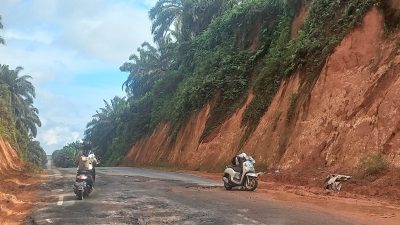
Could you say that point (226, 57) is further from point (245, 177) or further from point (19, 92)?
point (19, 92)

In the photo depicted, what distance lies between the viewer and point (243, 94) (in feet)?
99.0

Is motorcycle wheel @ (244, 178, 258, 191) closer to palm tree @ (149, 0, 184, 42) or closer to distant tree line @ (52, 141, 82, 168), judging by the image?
palm tree @ (149, 0, 184, 42)

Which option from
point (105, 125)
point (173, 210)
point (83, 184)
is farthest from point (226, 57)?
point (105, 125)

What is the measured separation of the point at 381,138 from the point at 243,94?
1608 cm

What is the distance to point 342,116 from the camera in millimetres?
17578

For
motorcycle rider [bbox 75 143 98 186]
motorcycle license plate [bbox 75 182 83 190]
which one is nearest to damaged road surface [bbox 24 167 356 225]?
motorcycle license plate [bbox 75 182 83 190]

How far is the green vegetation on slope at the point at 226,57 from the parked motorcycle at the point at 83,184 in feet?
36.0

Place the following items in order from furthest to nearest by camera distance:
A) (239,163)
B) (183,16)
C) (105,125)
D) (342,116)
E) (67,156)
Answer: (67,156), (105,125), (183,16), (342,116), (239,163)

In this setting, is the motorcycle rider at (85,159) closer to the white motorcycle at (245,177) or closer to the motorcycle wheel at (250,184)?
the white motorcycle at (245,177)

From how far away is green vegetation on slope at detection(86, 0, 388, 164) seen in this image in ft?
73.0

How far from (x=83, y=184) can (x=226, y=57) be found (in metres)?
22.3

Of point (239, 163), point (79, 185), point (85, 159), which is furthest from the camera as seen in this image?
point (239, 163)

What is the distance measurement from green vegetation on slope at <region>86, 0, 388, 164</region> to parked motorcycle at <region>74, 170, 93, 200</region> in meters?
11.0

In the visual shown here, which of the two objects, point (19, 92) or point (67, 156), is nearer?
point (19, 92)
